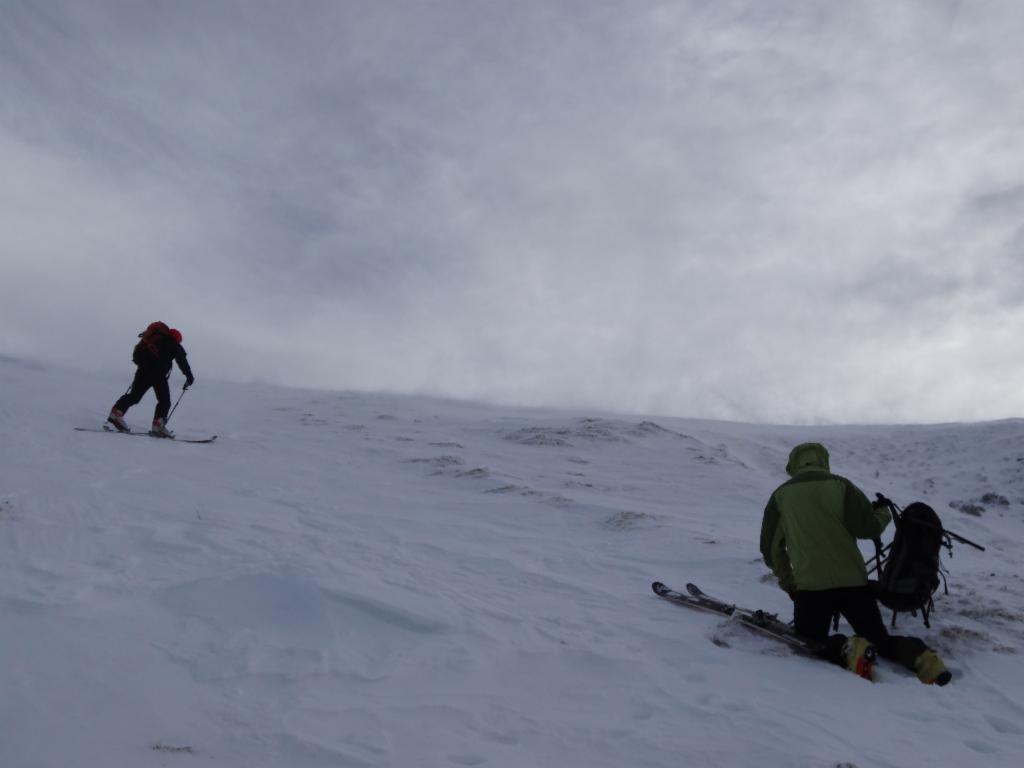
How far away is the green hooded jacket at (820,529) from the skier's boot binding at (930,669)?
687 mm

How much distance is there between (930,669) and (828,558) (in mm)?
991

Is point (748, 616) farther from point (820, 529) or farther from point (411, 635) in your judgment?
point (411, 635)

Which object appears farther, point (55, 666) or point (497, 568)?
point (497, 568)

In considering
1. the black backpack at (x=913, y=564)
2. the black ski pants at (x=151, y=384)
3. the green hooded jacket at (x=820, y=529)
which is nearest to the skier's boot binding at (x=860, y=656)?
the green hooded jacket at (x=820, y=529)

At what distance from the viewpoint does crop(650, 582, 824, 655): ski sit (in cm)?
534

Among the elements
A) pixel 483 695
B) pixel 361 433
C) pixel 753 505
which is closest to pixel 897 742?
pixel 483 695

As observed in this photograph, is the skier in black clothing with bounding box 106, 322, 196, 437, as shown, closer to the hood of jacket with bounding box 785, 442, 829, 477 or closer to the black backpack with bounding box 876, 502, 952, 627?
the hood of jacket with bounding box 785, 442, 829, 477

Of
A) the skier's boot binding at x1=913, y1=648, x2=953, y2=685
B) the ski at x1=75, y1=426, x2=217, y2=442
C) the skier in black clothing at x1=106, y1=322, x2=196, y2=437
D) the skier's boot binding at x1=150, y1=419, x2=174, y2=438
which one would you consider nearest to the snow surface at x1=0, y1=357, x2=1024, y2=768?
the skier's boot binding at x1=913, y1=648, x2=953, y2=685

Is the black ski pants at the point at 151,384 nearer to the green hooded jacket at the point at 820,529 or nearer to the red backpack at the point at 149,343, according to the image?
the red backpack at the point at 149,343

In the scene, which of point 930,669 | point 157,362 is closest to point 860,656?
point 930,669

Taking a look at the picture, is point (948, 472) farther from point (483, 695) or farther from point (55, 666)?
point (55, 666)

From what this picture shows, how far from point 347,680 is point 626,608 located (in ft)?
9.57

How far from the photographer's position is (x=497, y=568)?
279 inches

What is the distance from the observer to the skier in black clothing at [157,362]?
1417cm
